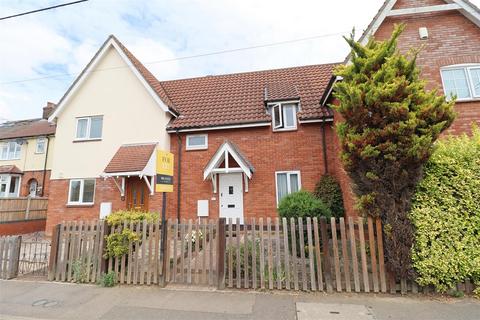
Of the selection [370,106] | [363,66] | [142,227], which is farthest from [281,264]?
[363,66]

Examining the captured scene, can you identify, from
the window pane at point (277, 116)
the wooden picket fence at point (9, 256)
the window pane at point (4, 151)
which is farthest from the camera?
the window pane at point (4, 151)

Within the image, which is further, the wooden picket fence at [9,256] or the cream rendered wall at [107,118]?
the cream rendered wall at [107,118]

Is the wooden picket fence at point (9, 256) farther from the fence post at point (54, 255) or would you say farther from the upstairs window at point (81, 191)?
the upstairs window at point (81, 191)

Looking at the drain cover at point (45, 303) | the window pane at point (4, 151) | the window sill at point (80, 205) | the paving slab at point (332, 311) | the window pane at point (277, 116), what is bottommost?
the paving slab at point (332, 311)

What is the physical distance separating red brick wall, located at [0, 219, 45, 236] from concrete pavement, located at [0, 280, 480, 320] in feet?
29.4

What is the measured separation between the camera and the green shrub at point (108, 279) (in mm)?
5750

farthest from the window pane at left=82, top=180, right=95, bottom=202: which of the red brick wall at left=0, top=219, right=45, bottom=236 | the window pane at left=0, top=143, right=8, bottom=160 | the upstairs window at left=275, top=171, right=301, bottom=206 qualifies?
the window pane at left=0, top=143, right=8, bottom=160

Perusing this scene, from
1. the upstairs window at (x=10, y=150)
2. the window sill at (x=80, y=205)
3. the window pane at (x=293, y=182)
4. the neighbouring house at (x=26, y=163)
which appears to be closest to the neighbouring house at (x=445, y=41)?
the window pane at (x=293, y=182)

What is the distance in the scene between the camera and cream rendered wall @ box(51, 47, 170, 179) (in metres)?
12.1

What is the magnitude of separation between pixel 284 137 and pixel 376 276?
730cm

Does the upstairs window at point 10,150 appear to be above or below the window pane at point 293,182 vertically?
above

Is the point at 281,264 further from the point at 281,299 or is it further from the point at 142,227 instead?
the point at 142,227

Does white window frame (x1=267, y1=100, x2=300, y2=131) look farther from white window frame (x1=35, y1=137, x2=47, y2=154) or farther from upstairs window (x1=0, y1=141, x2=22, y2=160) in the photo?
upstairs window (x1=0, y1=141, x2=22, y2=160)

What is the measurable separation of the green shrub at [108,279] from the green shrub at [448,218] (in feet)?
22.4
